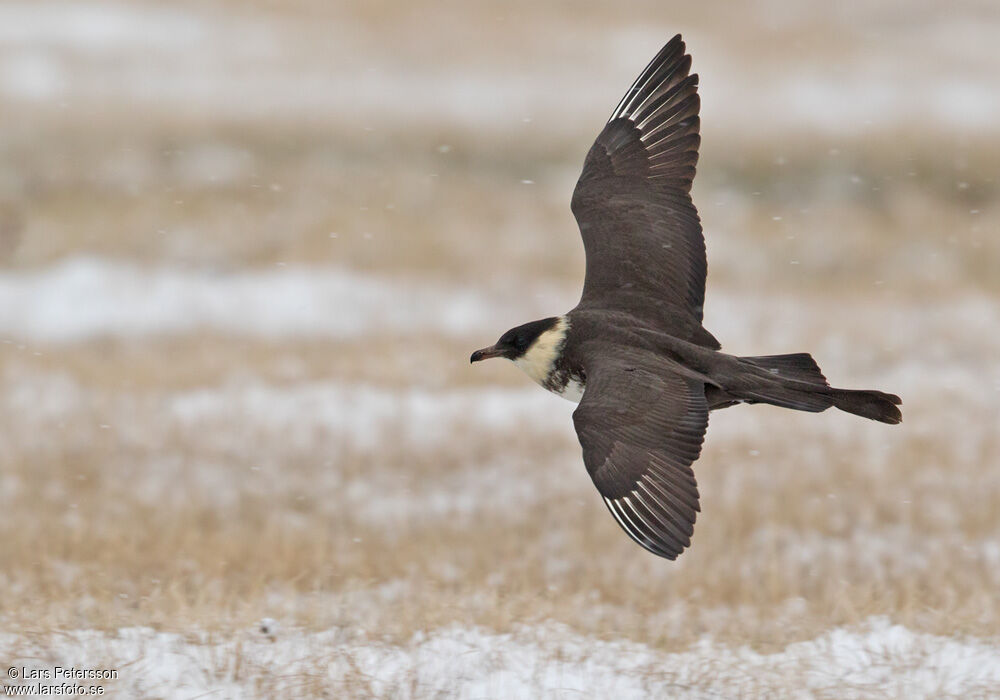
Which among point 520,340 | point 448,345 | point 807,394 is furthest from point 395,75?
point 807,394

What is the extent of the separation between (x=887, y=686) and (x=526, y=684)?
171cm

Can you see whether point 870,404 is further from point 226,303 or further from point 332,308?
point 226,303

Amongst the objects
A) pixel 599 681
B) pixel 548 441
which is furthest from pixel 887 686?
pixel 548 441

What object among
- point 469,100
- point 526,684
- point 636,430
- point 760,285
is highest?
point 469,100

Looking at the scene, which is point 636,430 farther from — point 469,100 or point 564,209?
point 469,100

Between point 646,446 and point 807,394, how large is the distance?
2.52 feet

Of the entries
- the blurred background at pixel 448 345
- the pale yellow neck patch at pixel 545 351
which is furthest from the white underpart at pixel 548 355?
the blurred background at pixel 448 345

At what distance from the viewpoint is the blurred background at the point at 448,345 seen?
245 inches

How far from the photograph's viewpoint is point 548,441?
10141 mm

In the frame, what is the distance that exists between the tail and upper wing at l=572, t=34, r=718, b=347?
0.72 m

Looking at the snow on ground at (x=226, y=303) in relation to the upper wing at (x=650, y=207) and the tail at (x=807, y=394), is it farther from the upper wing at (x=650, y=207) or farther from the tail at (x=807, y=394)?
the tail at (x=807, y=394)

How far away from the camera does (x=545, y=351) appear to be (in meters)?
5.90

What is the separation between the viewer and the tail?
17.0ft

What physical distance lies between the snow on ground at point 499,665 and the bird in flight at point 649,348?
1.09m
